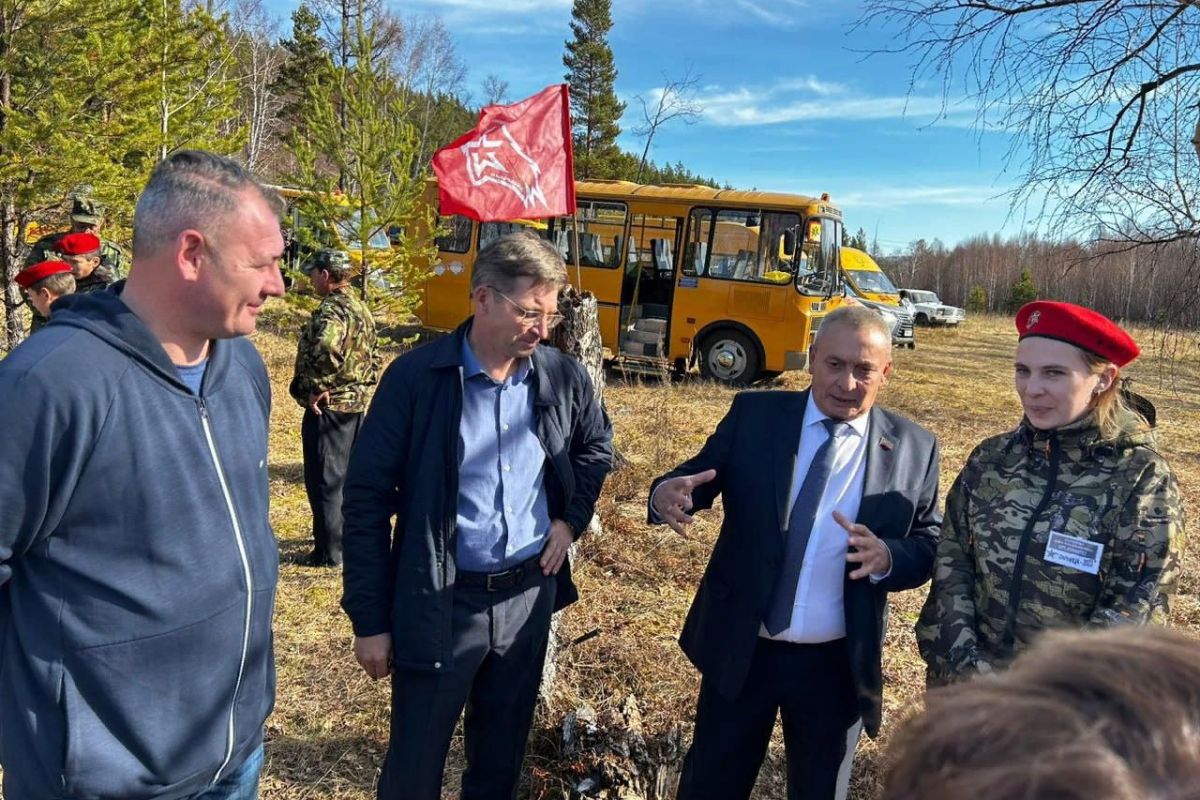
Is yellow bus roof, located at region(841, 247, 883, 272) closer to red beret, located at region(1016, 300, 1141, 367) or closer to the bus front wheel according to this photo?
the bus front wheel

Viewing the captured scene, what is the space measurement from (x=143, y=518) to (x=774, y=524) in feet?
4.88

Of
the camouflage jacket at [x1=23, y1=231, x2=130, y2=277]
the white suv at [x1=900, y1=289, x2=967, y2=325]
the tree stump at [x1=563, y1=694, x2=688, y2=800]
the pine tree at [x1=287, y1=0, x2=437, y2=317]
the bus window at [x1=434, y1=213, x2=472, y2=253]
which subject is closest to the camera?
the tree stump at [x1=563, y1=694, x2=688, y2=800]

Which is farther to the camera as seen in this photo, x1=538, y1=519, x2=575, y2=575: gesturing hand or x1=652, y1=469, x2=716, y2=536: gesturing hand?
x1=538, y1=519, x2=575, y2=575: gesturing hand

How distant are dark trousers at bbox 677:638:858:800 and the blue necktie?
9 centimetres

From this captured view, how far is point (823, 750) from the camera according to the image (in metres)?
2.07

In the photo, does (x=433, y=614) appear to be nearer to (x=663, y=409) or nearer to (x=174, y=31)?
(x=663, y=409)

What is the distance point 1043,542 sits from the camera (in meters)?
1.78

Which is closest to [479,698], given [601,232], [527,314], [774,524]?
[774,524]

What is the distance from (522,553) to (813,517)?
82cm

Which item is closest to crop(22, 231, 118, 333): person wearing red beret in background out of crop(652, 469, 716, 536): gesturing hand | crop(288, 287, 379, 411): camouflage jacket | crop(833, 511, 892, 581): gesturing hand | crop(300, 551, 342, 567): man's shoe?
crop(288, 287, 379, 411): camouflage jacket

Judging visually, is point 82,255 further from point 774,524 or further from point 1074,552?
point 1074,552

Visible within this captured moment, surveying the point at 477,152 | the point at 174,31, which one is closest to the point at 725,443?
the point at 477,152

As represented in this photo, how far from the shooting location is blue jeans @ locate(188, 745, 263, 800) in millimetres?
1660

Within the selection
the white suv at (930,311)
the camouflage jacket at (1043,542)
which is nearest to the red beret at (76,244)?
the camouflage jacket at (1043,542)
